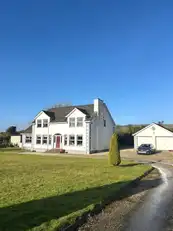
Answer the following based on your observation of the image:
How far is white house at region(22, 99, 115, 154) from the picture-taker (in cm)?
3969

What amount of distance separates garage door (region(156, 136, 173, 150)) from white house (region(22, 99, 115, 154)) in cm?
952

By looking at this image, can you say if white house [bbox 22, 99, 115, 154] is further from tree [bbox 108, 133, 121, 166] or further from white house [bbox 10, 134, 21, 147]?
tree [bbox 108, 133, 121, 166]

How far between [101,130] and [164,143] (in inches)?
432

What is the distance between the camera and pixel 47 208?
7633mm

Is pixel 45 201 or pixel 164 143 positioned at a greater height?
pixel 164 143

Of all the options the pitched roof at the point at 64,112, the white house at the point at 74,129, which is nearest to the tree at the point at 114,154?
the white house at the point at 74,129

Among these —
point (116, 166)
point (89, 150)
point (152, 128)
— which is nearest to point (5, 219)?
point (116, 166)

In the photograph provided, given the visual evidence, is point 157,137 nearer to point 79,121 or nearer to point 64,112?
point 79,121

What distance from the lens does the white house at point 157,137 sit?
38469 millimetres

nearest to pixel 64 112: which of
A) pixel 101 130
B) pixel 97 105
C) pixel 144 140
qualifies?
pixel 97 105

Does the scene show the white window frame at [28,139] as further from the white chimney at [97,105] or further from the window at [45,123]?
the white chimney at [97,105]

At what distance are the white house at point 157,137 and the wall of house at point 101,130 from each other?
633 centimetres

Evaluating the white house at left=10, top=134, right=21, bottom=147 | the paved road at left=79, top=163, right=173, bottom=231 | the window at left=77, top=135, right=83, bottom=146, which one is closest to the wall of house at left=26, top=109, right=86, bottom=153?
the window at left=77, top=135, right=83, bottom=146

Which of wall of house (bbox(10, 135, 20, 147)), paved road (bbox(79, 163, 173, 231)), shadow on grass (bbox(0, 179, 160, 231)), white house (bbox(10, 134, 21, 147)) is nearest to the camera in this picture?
shadow on grass (bbox(0, 179, 160, 231))
